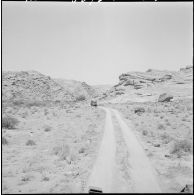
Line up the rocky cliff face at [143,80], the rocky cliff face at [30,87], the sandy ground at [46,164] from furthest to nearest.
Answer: the rocky cliff face at [143,80], the rocky cliff face at [30,87], the sandy ground at [46,164]

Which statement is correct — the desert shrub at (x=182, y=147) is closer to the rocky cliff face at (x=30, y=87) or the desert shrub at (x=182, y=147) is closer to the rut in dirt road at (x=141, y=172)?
the rut in dirt road at (x=141, y=172)

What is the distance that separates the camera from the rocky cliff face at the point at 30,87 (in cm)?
7769

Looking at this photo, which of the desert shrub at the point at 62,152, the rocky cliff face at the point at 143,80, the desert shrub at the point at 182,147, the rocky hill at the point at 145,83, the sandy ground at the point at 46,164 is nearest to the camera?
the sandy ground at the point at 46,164

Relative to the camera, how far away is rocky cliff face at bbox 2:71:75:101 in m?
77.7

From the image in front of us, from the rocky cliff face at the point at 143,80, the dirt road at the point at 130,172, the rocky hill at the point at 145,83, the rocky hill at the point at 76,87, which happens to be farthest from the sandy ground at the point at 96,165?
the rocky hill at the point at 76,87

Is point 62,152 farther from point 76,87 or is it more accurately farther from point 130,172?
point 76,87

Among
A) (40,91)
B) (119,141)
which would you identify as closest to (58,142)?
(119,141)

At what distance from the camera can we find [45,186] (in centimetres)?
722

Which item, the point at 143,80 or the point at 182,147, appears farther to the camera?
the point at 143,80

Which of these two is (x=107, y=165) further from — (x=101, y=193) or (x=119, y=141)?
(x=119, y=141)

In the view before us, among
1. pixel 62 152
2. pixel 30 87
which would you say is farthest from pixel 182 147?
pixel 30 87

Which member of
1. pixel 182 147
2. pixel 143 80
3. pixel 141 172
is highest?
pixel 143 80

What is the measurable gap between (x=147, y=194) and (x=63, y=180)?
8.64 feet

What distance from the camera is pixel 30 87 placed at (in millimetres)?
86062
